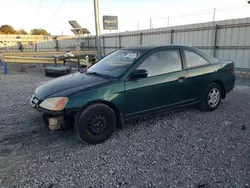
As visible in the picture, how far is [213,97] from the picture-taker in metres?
4.57

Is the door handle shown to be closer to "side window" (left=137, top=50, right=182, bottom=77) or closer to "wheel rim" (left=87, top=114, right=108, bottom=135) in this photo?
"side window" (left=137, top=50, right=182, bottom=77)

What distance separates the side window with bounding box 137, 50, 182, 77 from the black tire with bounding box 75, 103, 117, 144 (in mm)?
1044

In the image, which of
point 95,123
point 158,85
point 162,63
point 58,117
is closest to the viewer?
point 58,117

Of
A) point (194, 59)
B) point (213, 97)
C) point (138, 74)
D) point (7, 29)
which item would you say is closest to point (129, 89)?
point (138, 74)

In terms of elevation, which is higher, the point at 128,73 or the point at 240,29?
the point at 240,29

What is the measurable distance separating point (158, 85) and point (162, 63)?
1.58 ft

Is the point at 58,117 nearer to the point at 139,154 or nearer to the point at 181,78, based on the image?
the point at 139,154

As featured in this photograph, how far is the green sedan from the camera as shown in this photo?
306cm

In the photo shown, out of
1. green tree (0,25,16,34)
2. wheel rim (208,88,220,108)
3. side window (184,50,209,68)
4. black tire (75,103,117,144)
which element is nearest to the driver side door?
side window (184,50,209,68)

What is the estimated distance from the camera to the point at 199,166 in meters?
2.64

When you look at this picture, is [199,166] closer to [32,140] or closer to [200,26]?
[32,140]

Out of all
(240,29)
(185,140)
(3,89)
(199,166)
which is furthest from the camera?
(240,29)

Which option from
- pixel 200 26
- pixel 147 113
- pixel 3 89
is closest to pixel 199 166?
pixel 147 113

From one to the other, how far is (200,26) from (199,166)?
31.4ft
